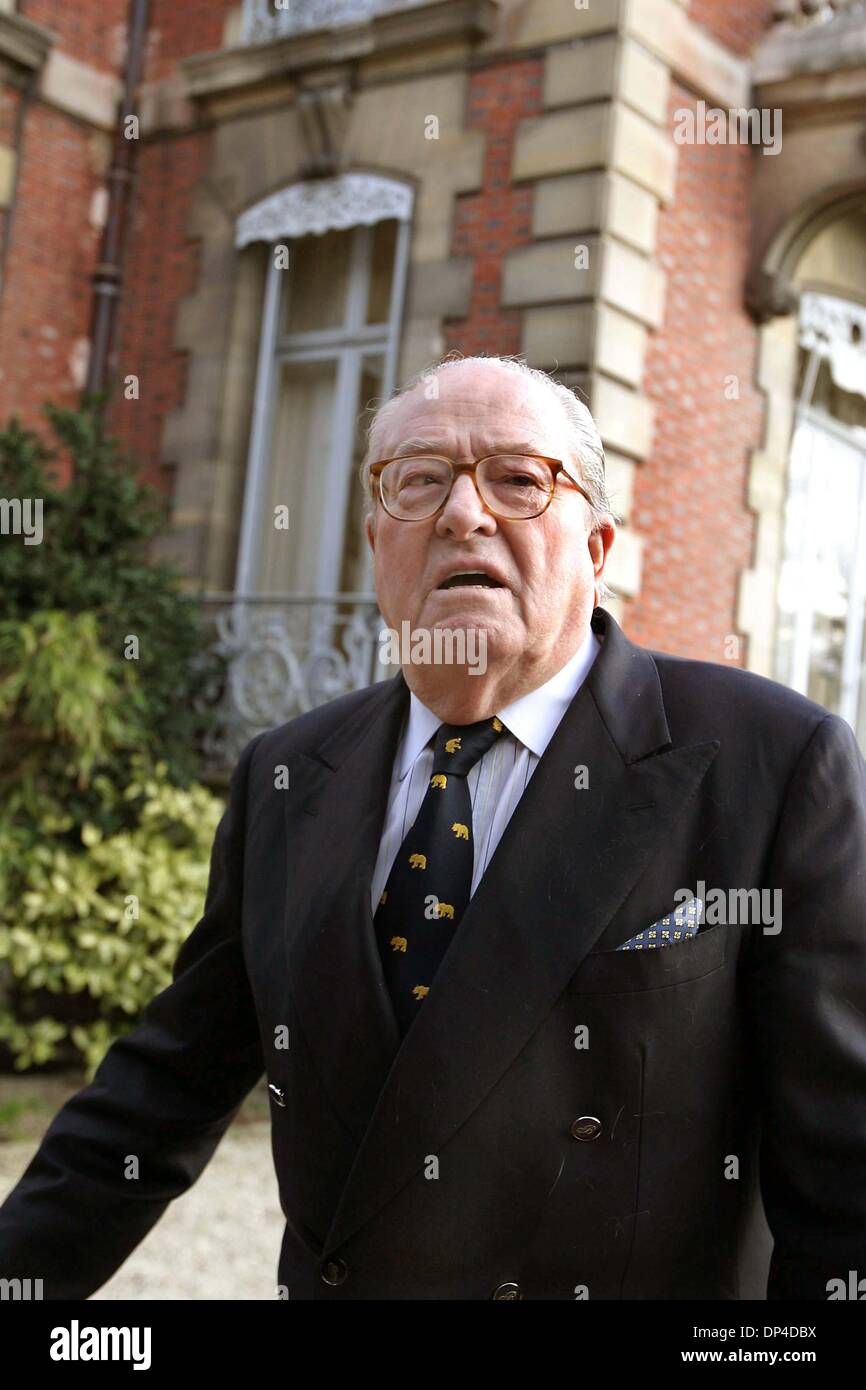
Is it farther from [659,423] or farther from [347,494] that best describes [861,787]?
[347,494]

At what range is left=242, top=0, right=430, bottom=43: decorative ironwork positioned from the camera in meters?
8.51

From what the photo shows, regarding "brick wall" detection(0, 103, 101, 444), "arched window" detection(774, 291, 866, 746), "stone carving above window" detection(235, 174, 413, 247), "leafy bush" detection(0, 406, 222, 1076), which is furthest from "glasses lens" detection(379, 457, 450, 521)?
"brick wall" detection(0, 103, 101, 444)

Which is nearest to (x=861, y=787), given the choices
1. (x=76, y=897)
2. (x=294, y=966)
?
(x=294, y=966)

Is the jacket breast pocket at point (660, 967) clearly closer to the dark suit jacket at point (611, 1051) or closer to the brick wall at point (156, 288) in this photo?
the dark suit jacket at point (611, 1051)

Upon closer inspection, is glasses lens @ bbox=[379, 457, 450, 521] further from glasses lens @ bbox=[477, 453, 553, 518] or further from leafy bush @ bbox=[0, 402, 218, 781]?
leafy bush @ bbox=[0, 402, 218, 781]

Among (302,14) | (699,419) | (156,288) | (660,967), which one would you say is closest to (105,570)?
(156,288)

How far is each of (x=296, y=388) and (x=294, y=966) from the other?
→ 26.1ft

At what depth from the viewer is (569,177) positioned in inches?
301

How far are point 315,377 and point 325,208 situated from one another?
1.12 meters

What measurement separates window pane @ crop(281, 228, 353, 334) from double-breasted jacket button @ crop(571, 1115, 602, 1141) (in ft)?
26.4

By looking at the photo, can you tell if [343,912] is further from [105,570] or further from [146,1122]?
[105,570]

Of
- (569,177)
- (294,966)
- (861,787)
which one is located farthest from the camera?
(569,177)

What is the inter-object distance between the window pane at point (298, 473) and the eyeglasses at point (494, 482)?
23.2 feet

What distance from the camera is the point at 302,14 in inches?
354
